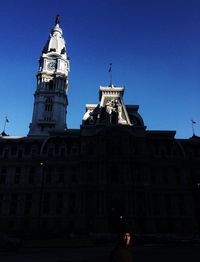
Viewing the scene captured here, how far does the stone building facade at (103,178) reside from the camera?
50.4 meters

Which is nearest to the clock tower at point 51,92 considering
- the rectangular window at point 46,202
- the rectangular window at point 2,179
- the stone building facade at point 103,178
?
the stone building facade at point 103,178

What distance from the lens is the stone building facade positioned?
5038cm

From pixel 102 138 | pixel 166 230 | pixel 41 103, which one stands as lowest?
pixel 166 230

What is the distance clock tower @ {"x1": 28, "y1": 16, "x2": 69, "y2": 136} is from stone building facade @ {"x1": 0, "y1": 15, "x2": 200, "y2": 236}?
85.8 feet

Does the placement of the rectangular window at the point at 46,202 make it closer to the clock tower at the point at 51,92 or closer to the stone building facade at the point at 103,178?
the stone building facade at the point at 103,178

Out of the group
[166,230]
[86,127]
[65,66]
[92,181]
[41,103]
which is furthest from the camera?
[65,66]

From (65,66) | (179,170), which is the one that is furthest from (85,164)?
(65,66)

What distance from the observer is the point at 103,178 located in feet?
172

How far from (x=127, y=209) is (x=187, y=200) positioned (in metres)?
12.3

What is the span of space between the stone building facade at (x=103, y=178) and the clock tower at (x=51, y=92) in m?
26.1

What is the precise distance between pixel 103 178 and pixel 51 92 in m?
47.9

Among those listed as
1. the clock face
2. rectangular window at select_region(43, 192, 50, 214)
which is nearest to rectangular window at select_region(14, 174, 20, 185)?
Result: rectangular window at select_region(43, 192, 50, 214)

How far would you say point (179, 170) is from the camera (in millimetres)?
55625

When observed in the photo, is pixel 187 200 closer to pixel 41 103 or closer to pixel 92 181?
pixel 92 181
